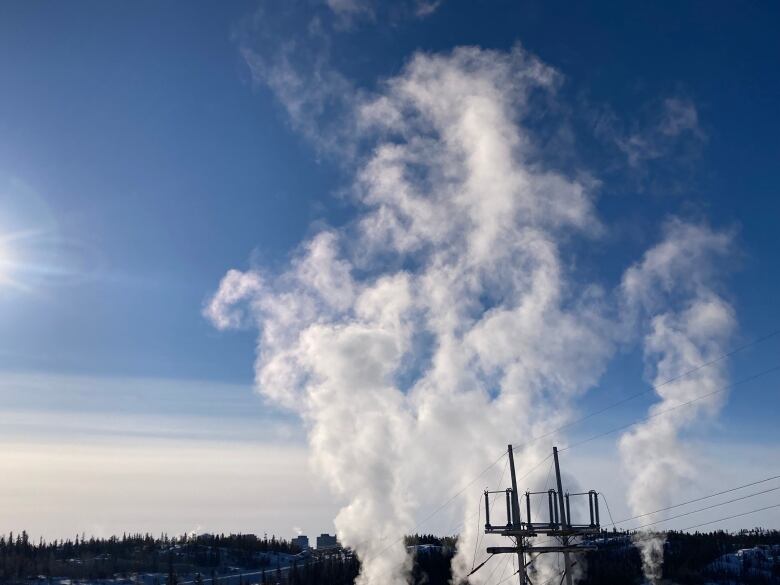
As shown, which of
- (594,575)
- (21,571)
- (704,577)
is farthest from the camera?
(704,577)

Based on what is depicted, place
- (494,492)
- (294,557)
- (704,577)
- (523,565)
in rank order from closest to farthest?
(523,565), (494,492), (704,577), (294,557)

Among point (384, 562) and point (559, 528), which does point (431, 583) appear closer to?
point (384, 562)

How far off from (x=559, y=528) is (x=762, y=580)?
18013 centimetres

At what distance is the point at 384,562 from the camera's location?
106062 millimetres

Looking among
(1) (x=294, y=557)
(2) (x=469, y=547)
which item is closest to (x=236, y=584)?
(1) (x=294, y=557)

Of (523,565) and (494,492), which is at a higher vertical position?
(494,492)

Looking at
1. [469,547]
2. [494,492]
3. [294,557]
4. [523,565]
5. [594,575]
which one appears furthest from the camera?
[294,557]

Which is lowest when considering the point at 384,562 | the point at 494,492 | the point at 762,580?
the point at 762,580

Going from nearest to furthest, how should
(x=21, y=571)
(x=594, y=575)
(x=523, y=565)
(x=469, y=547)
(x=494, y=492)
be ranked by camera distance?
(x=523, y=565) < (x=494, y=492) < (x=469, y=547) < (x=21, y=571) < (x=594, y=575)

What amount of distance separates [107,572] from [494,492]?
138 metres

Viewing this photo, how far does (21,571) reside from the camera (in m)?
150

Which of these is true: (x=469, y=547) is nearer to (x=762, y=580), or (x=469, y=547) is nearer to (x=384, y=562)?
(x=384, y=562)

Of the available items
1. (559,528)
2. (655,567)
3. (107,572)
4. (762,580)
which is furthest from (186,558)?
(559,528)

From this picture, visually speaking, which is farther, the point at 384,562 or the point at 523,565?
the point at 384,562
